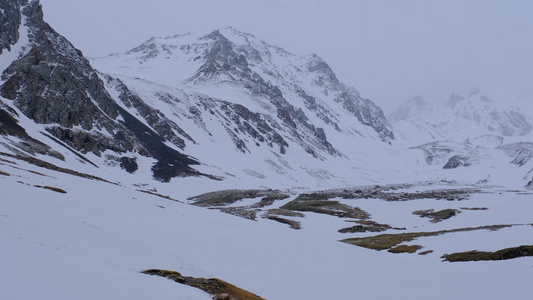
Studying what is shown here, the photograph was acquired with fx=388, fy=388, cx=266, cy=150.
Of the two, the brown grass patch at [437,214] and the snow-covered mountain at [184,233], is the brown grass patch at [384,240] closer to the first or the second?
the snow-covered mountain at [184,233]

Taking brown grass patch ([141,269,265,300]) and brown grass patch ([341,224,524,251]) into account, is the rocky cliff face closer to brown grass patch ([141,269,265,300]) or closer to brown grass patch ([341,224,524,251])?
brown grass patch ([341,224,524,251])

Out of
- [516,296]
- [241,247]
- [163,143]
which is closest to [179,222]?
[241,247]

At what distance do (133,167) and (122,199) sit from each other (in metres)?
71.4

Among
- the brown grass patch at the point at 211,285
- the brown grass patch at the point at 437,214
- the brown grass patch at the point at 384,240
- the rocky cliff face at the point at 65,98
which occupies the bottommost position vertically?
the brown grass patch at the point at 384,240

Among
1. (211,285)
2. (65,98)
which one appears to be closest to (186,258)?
(211,285)

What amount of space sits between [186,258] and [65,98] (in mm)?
101578

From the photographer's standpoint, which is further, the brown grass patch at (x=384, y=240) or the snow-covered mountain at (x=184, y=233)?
the brown grass patch at (x=384, y=240)

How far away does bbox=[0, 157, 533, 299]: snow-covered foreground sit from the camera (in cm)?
1239

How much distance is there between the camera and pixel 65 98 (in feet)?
350

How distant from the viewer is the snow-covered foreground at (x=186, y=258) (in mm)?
12385

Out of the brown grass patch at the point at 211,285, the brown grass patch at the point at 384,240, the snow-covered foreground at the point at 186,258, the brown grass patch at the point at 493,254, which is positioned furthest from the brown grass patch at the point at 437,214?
the brown grass patch at the point at 211,285

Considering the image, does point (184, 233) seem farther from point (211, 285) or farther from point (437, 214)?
point (437, 214)

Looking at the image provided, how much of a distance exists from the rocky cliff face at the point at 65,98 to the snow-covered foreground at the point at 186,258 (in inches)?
2677

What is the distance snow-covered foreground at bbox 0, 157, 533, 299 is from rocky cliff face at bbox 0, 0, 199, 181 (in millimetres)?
68008
